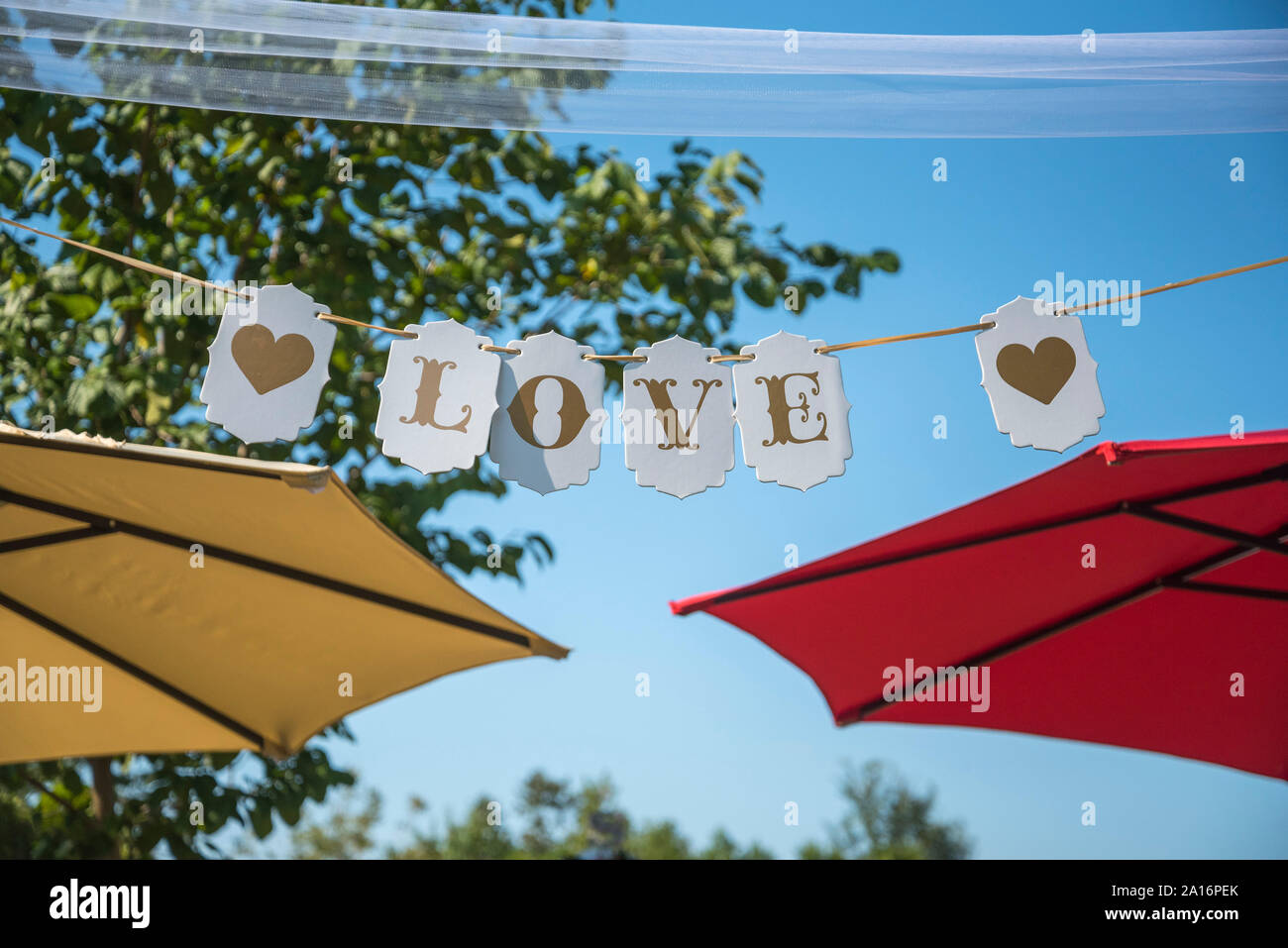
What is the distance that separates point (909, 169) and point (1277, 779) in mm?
7404

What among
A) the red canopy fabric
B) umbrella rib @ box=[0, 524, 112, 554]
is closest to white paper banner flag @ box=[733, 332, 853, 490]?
the red canopy fabric

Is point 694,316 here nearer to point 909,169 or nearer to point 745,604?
point 745,604

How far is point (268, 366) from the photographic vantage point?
2.35 meters

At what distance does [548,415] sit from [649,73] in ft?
2.41

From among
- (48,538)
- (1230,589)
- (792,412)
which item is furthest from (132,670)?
(1230,589)

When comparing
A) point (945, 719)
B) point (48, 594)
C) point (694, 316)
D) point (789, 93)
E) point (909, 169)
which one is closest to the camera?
point (789, 93)

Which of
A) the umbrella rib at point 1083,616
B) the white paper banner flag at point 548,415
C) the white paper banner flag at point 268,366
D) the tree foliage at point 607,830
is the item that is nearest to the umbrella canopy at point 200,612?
the white paper banner flag at point 268,366

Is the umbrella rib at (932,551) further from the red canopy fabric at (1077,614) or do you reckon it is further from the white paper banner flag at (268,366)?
the white paper banner flag at (268,366)

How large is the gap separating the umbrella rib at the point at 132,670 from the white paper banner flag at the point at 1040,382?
2016mm

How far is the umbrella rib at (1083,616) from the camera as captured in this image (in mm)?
2787

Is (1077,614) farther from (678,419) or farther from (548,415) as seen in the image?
(548,415)

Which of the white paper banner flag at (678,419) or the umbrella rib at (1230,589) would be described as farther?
the umbrella rib at (1230,589)
